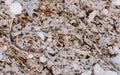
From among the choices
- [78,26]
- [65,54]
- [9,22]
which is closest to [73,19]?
[78,26]

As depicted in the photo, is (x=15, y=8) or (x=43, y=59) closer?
(x=43, y=59)

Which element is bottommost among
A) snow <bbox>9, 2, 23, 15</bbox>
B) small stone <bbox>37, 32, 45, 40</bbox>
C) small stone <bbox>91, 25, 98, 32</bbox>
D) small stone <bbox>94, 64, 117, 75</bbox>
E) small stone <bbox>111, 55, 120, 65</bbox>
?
small stone <bbox>94, 64, 117, 75</bbox>

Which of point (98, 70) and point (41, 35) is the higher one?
point (41, 35)

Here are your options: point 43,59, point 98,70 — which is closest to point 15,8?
point 43,59

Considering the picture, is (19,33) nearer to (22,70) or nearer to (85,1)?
(22,70)

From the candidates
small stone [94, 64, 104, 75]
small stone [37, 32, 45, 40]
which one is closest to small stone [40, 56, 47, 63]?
small stone [37, 32, 45, 40]

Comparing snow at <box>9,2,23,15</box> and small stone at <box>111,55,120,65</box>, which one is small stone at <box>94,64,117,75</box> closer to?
small stone at <box>111,55,120,65</box>

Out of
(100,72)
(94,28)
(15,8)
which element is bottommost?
(100,72)

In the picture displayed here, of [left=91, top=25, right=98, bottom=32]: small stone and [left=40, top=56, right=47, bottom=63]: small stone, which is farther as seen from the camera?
[left=91, top=25, right=98, bottom=32]: small stone

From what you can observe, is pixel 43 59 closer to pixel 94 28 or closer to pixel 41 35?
pixel 41 35
